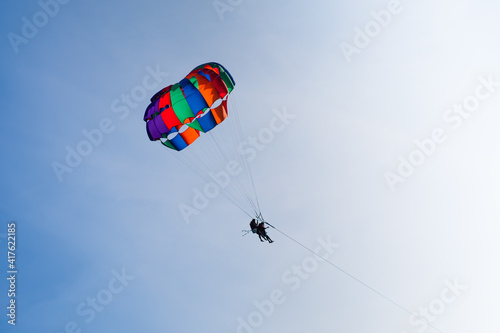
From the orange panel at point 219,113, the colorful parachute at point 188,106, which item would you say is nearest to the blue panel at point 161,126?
the colorful parachute at point 188,106

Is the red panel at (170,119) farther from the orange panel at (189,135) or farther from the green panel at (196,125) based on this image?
the orange panel at (189,135)

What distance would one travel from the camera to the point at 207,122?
1781 cm

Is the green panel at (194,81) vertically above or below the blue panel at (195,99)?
above

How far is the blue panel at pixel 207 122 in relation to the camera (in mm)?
17677

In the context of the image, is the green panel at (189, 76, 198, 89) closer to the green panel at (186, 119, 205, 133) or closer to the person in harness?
the green panel at (186, 119, 205, 133)

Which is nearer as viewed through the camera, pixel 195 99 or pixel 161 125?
pixel 195 99

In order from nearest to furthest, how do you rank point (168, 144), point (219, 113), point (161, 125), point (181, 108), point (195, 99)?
point (195, 99), point (181, 108), point (161, 125), point (168, 144), point (219, 113)

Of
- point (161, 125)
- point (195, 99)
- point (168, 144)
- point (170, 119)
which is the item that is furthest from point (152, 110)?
point (195, 99)

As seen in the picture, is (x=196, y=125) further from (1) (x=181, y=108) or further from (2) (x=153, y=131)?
(2) (x=153, y=131)

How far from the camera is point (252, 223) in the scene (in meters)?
17.2

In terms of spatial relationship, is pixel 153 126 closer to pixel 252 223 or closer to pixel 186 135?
pixel 186 135

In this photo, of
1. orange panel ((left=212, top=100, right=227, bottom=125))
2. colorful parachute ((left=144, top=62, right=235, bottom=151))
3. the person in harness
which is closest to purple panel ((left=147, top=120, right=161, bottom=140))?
colorful parachute ((left=144, top=62, right=235, bottom=151))

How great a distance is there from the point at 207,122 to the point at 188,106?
1.57 metres

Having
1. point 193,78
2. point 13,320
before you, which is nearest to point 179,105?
point 193,78
